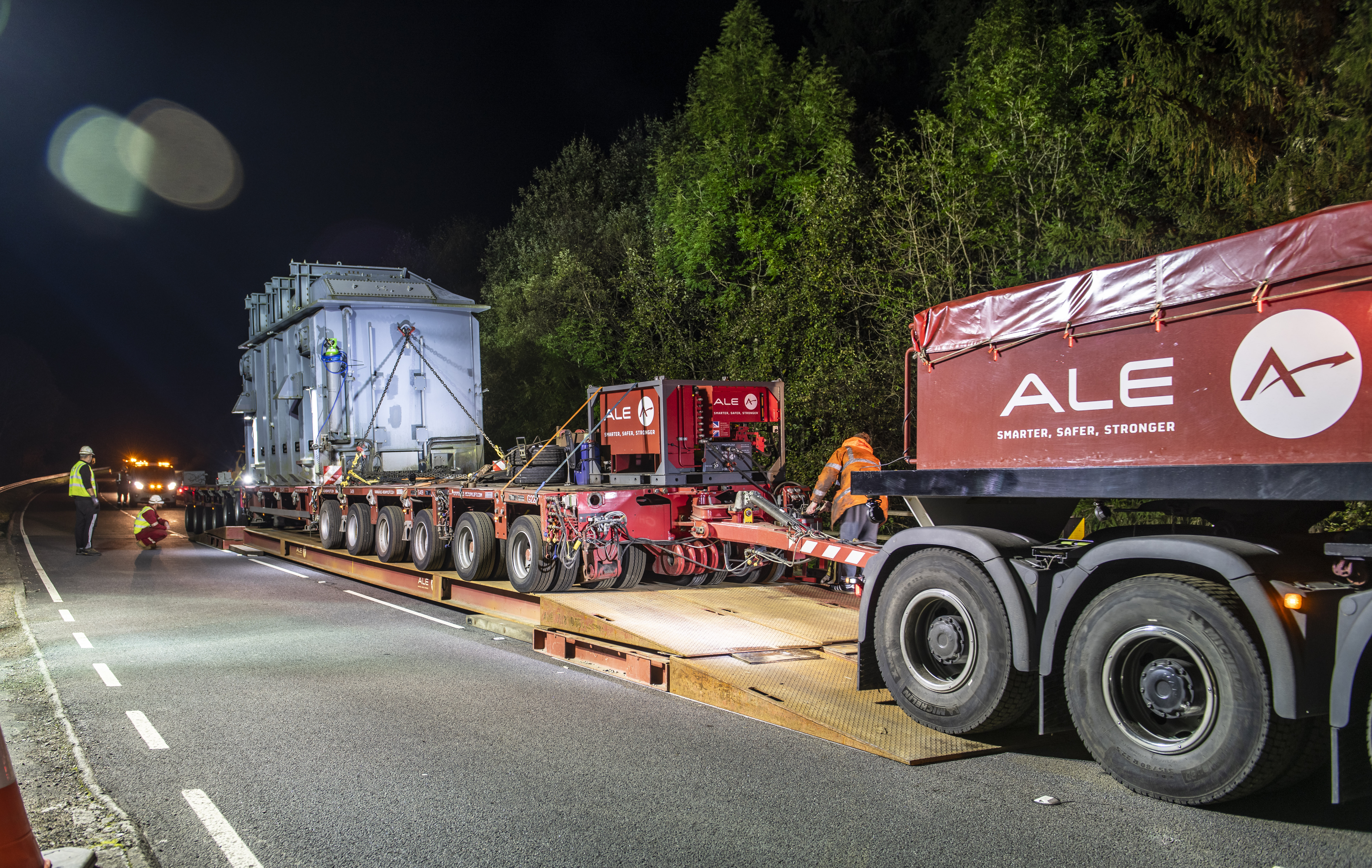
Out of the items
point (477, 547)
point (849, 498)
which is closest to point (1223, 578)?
point (849, 498)

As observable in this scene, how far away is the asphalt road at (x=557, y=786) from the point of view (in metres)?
3.93

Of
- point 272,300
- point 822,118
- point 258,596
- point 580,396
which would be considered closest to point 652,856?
point 258,596

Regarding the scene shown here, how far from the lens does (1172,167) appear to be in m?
12.5

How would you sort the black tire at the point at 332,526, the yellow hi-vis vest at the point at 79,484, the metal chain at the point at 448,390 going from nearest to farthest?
the metal chain at the point at 448,390 → the black tire at the point at 332,526 → the yellow hi-vis vest at the point at 79,484

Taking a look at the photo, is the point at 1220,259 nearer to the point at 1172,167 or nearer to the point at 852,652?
the point at 852,652

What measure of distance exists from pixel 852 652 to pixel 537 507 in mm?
4794

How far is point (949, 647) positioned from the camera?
5.45 meters

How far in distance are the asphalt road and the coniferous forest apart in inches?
327

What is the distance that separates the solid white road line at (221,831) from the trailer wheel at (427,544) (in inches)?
309

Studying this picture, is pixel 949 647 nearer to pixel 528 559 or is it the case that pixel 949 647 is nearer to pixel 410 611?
pixel 528 559

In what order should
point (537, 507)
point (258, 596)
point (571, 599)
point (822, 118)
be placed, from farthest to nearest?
point (822, 118) → point (258, 596) → point (537, 507) → point (571, 599)

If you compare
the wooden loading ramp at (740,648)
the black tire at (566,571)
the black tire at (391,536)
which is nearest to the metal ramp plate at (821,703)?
the wooden loading ramp at (740,648)

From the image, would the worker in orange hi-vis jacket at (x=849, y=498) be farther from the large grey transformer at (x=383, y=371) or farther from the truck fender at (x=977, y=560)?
the large grey transformer at (x=383, y=371)

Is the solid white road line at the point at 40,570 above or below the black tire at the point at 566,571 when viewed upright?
below
